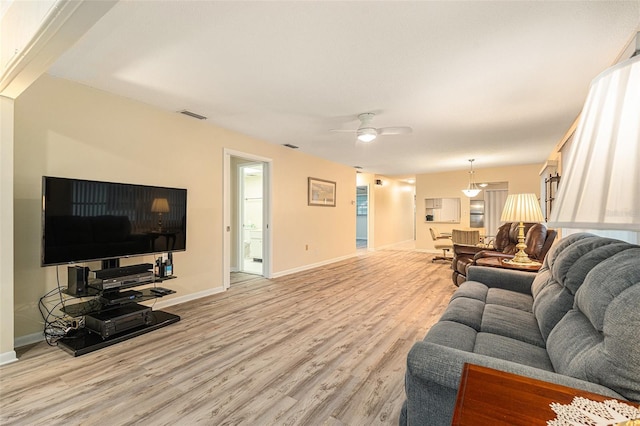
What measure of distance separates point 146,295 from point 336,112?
9.81 ft

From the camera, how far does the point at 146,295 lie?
9.95ft

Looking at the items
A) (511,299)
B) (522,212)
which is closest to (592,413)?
(511,299)

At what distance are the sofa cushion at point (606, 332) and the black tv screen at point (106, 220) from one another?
3445 mm

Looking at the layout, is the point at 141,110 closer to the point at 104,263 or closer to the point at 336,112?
the point at 104,263

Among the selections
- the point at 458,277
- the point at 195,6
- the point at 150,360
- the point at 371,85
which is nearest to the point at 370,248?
the point at 458,277

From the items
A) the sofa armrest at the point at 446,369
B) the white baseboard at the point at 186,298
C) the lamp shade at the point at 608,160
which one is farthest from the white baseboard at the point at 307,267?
the lamp shade at the point at 608,160

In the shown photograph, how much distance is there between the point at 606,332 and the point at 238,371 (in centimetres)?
214

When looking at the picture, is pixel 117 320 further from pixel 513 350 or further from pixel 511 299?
pixel 511 299

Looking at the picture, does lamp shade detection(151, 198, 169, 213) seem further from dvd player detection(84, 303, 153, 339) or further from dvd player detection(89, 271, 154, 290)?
dvd player detection(84, 303, 153, 339)

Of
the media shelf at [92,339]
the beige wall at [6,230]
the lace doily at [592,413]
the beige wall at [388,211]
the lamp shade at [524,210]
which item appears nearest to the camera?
the lace doily at [592,413]

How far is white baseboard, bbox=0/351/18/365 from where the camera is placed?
7.39 feet

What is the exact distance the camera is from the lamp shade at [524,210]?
3186 mm

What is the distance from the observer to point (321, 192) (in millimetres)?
6535

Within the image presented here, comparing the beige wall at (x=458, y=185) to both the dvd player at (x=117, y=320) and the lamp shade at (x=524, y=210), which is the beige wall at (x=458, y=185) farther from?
the dvd player at (x=117, y=320)
